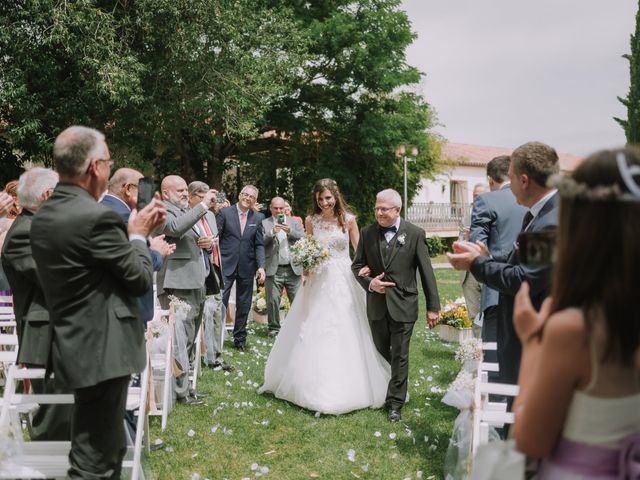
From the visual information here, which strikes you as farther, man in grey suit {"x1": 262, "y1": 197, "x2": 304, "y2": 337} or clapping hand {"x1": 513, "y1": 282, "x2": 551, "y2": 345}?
man in grey suit {"x1": 262, "y1": 197, "x2": 304, "y2": 337}

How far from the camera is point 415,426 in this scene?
19.1ft

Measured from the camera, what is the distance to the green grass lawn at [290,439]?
481 cm

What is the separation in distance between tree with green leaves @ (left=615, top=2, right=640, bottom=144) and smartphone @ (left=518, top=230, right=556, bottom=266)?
22.1 meters

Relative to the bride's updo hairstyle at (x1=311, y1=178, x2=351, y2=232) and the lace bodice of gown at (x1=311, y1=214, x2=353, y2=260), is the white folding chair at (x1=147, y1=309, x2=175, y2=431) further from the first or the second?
the bride's updo hairstyle at (x1=311, y1=178, x2=351, y2=232)

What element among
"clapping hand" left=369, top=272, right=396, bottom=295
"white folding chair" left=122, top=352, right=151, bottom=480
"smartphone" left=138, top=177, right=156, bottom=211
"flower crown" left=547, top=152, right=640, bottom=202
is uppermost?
"flower crown" left=547, top=152, right=640, bottom=202

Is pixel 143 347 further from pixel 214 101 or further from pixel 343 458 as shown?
pixel 214 101

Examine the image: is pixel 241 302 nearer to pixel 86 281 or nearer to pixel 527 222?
pixel 527 222

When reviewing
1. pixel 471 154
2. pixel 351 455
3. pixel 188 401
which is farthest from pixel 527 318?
pixel 471 154

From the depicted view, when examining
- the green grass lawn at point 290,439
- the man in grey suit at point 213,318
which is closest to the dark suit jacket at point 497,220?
the green grass lawn at point 290,439

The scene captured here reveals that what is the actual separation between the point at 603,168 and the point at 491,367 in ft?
8.49

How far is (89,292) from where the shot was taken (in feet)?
9.87

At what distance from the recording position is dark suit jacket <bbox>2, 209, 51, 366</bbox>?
385 cm

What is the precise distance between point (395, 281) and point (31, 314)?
11.2 ft

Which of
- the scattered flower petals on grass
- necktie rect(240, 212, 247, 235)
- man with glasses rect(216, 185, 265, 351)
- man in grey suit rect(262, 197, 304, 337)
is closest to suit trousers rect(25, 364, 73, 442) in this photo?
the scattered flower petals on grass
